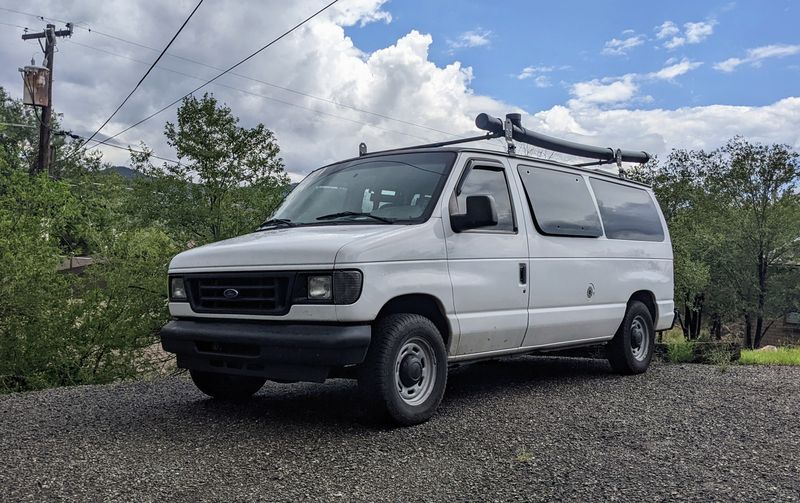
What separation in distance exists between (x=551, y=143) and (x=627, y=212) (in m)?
1.26

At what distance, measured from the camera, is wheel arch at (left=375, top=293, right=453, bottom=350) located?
4.96m

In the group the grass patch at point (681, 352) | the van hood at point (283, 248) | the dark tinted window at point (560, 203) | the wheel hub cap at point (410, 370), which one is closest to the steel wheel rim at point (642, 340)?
the dark tinted window at point (560, 203)

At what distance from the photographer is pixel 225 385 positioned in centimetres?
587

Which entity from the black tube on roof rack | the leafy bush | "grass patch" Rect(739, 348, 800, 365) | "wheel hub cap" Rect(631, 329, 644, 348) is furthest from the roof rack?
the leafy bush

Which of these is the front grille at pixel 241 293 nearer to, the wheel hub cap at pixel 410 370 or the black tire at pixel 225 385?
the black tire at pixel 225 385

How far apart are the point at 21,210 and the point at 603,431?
9779mm

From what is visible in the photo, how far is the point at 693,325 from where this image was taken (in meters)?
46.1

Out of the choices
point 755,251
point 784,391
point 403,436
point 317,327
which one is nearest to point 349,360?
point 317,327

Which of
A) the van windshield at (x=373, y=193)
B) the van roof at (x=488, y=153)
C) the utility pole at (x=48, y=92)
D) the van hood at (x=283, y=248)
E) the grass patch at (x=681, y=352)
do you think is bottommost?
the grass patch at (x=681, y=352)

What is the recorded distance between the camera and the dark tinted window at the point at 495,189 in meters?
5.70

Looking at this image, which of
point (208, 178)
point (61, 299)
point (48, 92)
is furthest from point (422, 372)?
point (48, 92)

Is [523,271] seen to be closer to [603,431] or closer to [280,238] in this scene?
[603,431]

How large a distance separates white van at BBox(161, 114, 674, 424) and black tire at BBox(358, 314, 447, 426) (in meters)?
0.01

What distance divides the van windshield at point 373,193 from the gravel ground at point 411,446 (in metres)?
1.54
